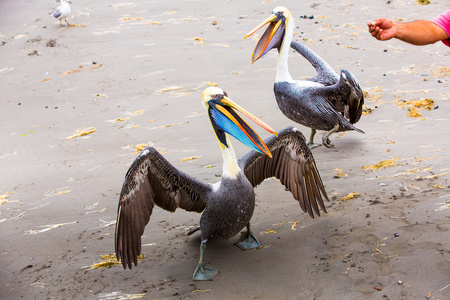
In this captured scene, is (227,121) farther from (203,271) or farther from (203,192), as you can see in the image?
(203,271)

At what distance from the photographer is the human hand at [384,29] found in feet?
9.75

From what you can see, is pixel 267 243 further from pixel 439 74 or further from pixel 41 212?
pixel 439 74

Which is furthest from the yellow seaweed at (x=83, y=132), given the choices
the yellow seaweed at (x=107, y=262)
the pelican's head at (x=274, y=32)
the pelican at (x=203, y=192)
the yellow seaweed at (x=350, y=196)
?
the yellow seaweed at (x=350, y=196)

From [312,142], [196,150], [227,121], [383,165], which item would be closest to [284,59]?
[312,142]

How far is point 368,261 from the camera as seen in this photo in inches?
127

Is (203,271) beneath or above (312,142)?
above

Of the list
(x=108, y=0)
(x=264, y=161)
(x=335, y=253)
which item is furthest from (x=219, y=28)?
(x=335, y=253)

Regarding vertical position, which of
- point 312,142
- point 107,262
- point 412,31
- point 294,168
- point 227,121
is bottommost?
point 312,142

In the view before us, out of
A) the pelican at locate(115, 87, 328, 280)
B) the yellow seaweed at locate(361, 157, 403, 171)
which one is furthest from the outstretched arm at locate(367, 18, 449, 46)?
the yellow seaweed at locate(361, 157, 403, 171)

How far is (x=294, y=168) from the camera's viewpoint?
3771 mm

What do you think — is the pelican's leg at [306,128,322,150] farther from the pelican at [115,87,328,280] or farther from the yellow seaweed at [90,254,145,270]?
the yellow seaweed at [90,254,145,270]

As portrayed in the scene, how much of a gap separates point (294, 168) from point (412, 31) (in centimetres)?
131

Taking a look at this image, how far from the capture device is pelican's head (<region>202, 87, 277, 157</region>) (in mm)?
3176

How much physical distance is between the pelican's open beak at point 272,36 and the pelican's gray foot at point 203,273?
104 inches
